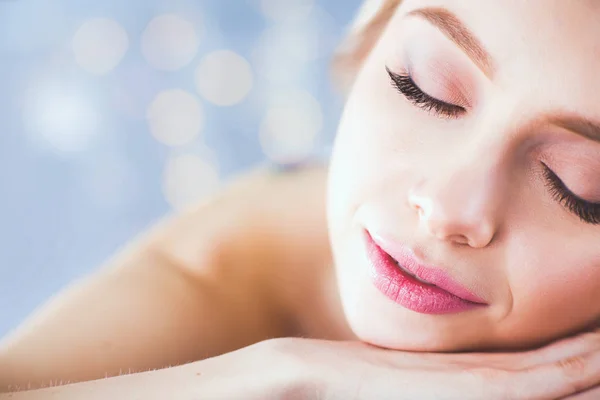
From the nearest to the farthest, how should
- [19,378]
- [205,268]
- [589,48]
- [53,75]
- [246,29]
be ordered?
[589,48] → [19,378] → [205,268] → [53,75] → [246,29]

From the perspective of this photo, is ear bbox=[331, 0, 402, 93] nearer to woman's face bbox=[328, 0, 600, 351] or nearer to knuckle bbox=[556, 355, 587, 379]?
woman's face bbox=[328, 0, 600, 351]

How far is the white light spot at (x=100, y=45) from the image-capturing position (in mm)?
1869

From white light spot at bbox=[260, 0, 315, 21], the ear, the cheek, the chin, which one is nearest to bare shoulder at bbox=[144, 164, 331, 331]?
the ear

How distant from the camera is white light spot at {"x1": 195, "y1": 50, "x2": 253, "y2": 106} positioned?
1912 mm

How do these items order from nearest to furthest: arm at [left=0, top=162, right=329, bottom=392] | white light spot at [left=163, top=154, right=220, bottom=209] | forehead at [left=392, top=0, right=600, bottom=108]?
forehead at [left=392, top=0, right=600, bottom=108] → arm at [left=0, top=162, right=329, bottom=392] → white light spot at [left=163, top=154, right=220, bottom=209]

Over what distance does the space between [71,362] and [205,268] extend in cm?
35

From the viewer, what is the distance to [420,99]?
A: 0.90m

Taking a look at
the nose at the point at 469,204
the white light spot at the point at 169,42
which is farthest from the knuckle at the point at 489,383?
the white light spot at the point at 169,42

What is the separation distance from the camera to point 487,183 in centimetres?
80

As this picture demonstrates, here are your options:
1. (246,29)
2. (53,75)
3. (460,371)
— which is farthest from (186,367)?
(246,29)

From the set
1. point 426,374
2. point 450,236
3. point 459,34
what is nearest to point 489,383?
point 426,374

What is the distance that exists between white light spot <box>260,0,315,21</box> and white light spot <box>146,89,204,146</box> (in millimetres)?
367

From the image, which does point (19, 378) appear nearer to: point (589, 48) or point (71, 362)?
point (71, 362)

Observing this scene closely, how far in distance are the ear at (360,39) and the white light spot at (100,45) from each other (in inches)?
28.3
